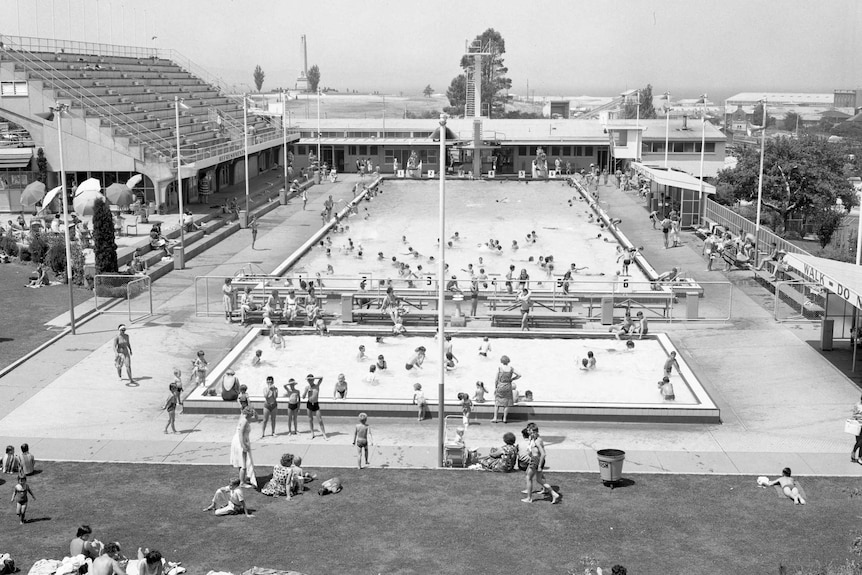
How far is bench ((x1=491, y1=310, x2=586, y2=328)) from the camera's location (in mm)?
32344

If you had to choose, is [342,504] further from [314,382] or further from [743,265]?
[743,265]

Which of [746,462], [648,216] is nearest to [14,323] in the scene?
[746,462]

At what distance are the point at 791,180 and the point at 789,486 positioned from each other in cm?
4638

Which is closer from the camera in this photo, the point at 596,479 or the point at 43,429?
the point at 596,479

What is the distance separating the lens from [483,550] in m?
16.4

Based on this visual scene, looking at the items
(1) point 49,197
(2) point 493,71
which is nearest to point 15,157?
(1) point 49,197

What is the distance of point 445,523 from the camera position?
57.4ft

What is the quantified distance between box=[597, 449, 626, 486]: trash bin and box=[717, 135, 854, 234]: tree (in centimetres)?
4522

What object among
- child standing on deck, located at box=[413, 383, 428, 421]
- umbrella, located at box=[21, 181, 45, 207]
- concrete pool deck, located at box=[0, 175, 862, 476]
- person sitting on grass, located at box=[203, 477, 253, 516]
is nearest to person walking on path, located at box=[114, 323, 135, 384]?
concrete pool deck, located at box=[0, 175, 862, 476]

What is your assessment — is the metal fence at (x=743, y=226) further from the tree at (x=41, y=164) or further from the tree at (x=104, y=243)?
the tree at (x=41, y=164)

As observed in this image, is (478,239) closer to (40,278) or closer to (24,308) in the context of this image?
(40,278)

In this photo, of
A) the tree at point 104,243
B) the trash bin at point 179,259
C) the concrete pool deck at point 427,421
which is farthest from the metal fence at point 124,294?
the trash bin at point 179,259

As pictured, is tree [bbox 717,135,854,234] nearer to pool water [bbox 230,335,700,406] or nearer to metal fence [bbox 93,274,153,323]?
pool water [bbox 230,335,700,406]

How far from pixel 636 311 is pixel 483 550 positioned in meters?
18.8
